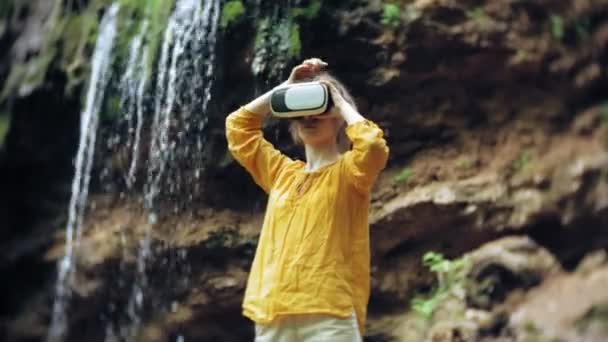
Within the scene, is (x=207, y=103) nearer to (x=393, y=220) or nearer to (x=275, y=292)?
(x=393, y=220)

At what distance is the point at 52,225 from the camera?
5945 mm

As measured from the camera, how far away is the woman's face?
7.89 ft

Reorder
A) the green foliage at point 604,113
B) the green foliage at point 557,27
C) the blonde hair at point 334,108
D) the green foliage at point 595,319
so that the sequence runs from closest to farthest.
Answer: the blonde hair at point 334,108, the green foliage at point 595,319, the green foliage at point 604,113, the green foliage at point 557,27

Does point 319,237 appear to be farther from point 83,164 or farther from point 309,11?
point 83,164

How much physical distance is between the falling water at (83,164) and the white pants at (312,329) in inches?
140

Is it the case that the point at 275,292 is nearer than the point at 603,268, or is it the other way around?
the point at 275,292

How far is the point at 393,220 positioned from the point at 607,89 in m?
1.47

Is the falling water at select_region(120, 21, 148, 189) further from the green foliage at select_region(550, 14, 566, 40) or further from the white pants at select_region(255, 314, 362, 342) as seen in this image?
the white pants at select_region(255, 314, 362, 342)

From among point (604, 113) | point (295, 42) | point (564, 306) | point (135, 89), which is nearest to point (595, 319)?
point (564, 306)

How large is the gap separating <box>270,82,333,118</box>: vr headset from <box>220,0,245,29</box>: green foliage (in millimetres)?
2675

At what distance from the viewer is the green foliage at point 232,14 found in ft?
16.2

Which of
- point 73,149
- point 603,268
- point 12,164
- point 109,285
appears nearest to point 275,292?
point 603,268

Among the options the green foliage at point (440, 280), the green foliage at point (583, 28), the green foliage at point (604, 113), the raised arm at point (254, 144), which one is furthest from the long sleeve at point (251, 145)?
the green foliage at point (583, 28)

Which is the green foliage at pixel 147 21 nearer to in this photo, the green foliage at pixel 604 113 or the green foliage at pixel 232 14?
the green foliage at pixel 232 14
